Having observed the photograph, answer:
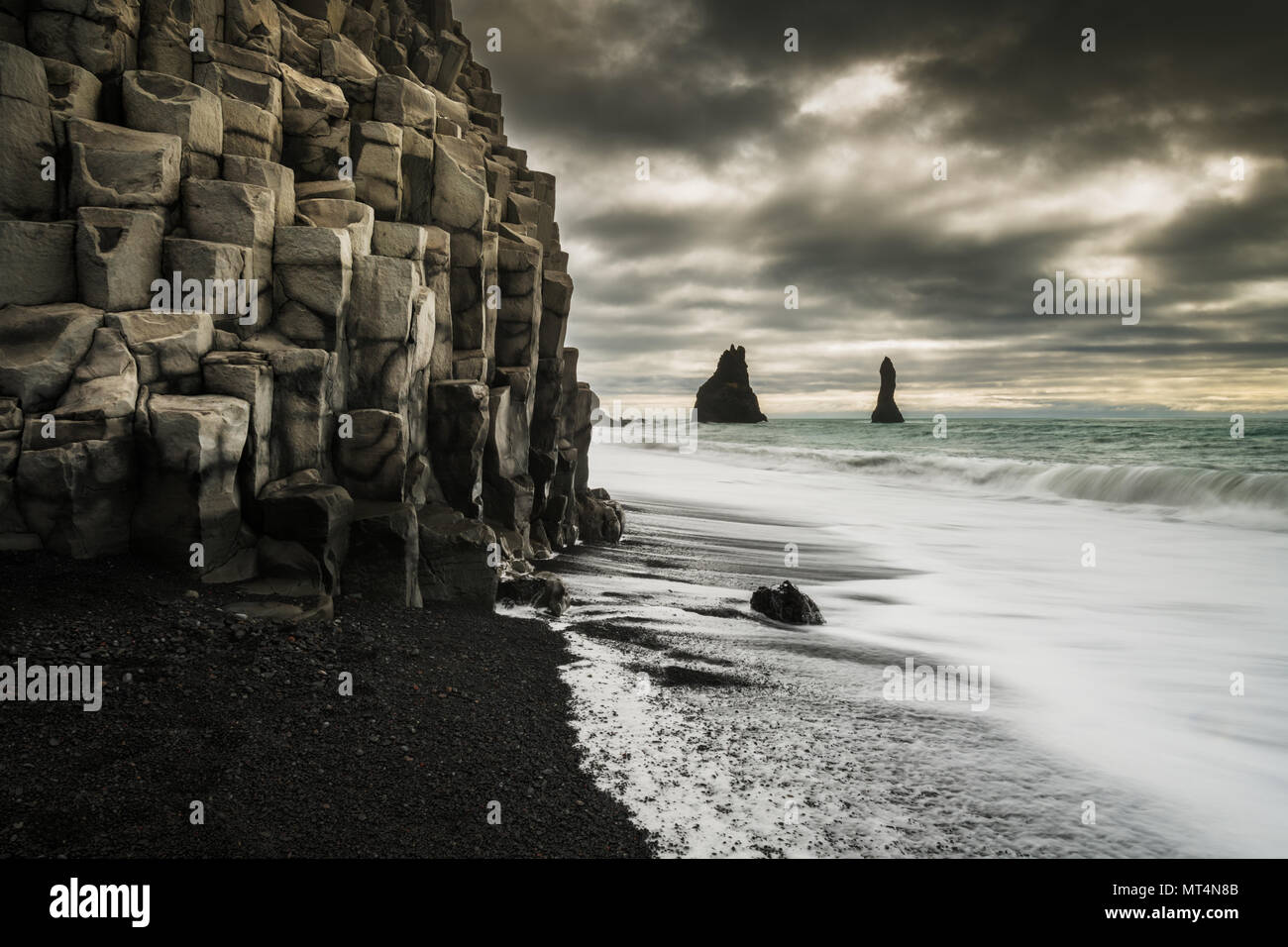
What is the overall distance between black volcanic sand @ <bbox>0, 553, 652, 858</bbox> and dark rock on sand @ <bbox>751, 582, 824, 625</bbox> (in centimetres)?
495

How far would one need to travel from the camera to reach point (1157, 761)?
8336 millimetres

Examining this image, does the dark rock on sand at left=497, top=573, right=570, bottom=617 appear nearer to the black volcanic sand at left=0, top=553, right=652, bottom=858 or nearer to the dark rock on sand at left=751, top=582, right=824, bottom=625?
the black volcanic sand at left=0, top=553, right=652, bottom=858

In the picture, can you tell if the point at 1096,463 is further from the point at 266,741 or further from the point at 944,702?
the point at 266,741

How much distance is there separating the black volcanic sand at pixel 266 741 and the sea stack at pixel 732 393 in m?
119

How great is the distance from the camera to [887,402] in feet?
401

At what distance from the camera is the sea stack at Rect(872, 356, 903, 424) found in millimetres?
119150

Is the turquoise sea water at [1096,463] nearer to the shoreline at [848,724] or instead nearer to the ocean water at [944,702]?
the ocean water at [944,702]

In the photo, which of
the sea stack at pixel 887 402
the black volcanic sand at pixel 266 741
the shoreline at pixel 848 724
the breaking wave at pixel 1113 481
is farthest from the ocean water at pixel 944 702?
the sea stack at pixel 887 402

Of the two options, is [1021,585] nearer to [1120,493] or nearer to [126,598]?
[126,598]

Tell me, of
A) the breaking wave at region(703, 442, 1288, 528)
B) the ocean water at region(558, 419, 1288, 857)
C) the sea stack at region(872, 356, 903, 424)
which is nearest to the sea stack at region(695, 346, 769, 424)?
the sea stack at region(872, 356, 903, 424)

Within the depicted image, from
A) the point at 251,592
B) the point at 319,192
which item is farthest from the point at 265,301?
the point at 251,592

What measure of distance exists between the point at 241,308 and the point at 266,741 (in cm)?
687

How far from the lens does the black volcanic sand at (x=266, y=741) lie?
5.39m

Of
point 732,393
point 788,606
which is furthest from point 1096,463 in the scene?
point 732,393
